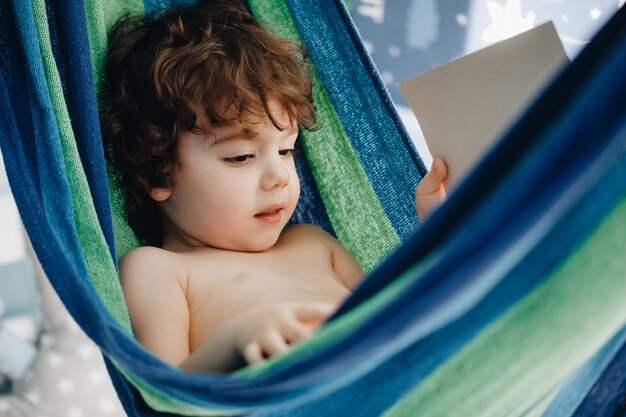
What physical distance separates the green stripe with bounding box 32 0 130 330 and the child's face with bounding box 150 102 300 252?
0.20 m

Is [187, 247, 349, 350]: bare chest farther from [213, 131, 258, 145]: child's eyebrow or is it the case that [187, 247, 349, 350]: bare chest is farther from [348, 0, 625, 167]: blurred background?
[348, 0, 625, 167]: blurred background

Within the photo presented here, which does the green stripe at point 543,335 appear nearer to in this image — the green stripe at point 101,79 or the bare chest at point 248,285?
the bare chest at point 248,285

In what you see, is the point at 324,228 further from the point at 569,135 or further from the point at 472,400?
the point at 569,135

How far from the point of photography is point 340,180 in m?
1.14

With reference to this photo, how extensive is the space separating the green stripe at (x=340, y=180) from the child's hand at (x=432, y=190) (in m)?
0.07

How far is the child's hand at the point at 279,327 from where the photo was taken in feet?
2.02

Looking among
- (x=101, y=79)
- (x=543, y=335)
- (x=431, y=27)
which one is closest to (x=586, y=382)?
(x=543, y=335)

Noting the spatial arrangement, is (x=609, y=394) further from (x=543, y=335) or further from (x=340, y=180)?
(x=340, y=180)

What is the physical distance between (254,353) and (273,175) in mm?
380

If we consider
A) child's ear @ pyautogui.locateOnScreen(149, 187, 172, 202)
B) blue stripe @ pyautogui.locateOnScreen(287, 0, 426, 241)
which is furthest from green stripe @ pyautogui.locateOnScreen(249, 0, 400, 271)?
Answer: child's ear @ pyautogui.locateOnScreen(149, 187, 172, 202)

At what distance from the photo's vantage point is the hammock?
484 mm

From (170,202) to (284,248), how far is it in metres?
0.17

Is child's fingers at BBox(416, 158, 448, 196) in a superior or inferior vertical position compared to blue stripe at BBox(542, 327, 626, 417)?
superior

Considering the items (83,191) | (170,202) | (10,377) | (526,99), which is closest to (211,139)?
(170,202)
